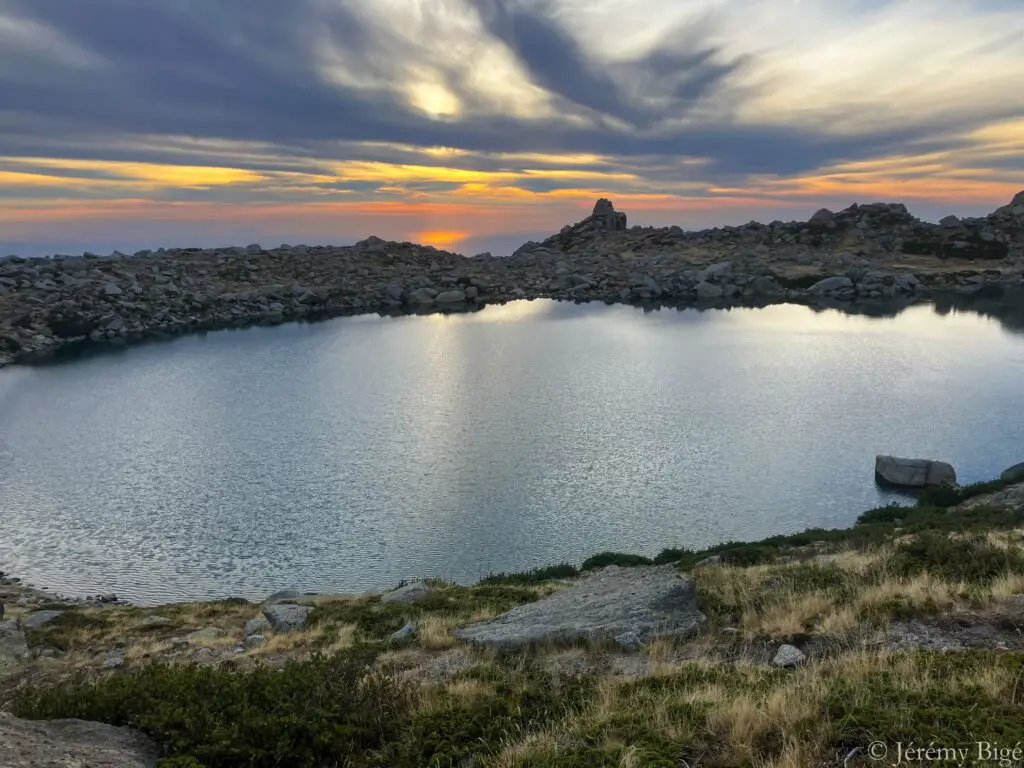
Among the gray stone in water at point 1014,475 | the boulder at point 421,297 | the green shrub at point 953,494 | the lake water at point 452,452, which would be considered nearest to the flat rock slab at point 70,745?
the lake water at point 452,452

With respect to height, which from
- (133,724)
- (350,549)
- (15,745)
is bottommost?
(350,549)

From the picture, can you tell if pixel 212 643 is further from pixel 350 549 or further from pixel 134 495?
pixel 134 495

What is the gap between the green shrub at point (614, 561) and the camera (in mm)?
27250

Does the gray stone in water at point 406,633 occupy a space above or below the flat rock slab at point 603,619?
below

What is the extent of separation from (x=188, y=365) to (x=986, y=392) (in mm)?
80567

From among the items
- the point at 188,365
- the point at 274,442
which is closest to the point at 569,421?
the point at 274,442

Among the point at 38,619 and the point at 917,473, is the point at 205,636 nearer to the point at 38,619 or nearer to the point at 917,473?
the point at 38,619

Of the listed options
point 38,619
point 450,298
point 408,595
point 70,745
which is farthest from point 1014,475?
point 450,298

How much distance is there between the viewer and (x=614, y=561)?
27516 millimetres

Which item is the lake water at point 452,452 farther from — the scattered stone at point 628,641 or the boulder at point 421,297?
the boulder at point 421,297

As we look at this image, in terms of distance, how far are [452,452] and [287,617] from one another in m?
23.7

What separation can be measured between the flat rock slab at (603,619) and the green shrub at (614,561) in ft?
32.4

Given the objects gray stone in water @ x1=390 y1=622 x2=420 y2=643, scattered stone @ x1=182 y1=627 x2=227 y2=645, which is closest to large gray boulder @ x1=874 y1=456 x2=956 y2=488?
gray stone in water @ x1=390 y1=622 x2=420 y2=643

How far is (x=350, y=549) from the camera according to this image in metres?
31.6
